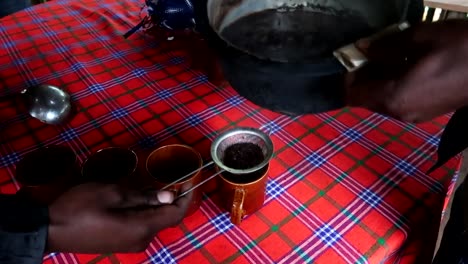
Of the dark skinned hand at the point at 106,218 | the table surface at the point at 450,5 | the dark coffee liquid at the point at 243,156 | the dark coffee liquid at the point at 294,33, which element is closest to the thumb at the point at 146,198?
the dark skinned hand at the point at 106,218

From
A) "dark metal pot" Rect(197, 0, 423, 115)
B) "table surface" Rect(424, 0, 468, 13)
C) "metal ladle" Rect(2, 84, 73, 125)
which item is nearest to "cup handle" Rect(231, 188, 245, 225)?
"dark metal pot" Rect(197, 0, 423, 115)

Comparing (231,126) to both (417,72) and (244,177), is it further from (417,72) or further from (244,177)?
(417,72)

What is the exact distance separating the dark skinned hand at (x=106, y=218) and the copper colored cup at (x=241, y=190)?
85 mm

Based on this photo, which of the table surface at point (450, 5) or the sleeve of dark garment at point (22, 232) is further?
the table surface at point (450, 5)

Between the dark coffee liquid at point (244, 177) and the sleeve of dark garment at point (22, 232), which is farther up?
the sleeve of dark garment at point (22, 232)

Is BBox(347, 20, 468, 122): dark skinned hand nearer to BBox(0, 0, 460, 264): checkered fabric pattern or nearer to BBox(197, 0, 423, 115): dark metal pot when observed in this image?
BBox(197, 0, 423, 115): dark metal pot

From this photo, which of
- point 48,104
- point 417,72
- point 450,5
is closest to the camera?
point 417,72

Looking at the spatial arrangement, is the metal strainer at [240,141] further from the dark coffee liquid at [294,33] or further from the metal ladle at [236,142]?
the dark coffee liquid at [294,33]

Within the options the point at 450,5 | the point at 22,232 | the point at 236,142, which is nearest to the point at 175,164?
the point at 236,142

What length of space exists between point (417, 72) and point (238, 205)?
0.89ft

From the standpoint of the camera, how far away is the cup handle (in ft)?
1.57

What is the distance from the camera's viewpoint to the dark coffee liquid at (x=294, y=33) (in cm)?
45

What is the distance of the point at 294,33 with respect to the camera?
50 centimetres

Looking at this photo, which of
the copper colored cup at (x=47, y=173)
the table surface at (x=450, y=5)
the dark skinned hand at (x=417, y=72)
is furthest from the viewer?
the table surface at (x=450, y=5)
